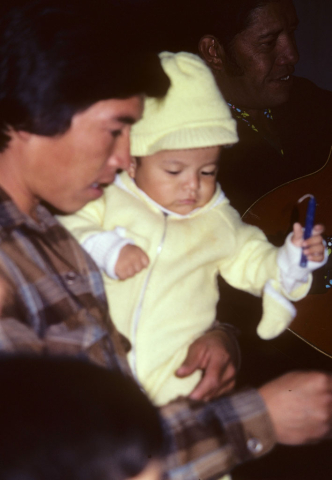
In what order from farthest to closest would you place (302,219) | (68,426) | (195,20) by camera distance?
(195,20) → (302,219) → (68,426)

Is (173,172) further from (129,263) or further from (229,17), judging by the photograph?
(229,17)

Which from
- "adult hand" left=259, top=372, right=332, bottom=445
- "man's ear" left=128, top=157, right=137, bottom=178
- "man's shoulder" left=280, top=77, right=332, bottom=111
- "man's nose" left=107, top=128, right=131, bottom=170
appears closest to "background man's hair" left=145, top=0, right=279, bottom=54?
"man's shoulder" left=280, top=77, right=332, bottom=111

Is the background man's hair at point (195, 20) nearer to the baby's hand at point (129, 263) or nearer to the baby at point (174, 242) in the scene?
the baby at point (174, 242)

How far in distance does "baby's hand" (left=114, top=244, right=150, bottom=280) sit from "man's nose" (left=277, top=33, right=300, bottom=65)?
2.80 feet

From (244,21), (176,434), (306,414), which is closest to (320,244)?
(306,414)

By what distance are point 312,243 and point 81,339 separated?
39 cm

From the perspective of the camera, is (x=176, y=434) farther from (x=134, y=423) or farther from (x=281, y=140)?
(x=281, y=140)

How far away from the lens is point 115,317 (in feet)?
2.48

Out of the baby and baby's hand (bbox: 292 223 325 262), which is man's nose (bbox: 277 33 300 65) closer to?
the baby

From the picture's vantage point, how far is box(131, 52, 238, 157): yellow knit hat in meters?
0.74

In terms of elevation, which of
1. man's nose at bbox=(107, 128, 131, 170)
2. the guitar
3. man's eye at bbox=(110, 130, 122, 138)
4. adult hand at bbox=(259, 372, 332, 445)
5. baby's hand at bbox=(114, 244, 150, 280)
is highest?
man's eye at bbox=(110, 130, 122, 138)

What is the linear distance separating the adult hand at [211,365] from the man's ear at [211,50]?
75cm

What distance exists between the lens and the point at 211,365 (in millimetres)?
774

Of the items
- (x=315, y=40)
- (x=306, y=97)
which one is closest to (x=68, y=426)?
(x=306, y=97)
